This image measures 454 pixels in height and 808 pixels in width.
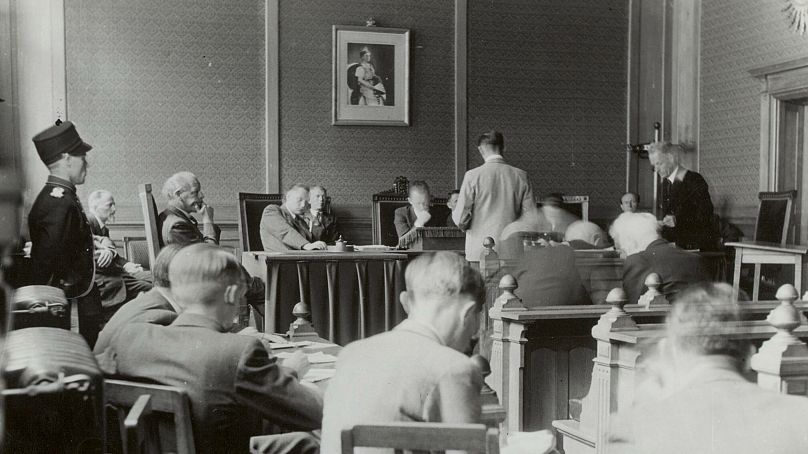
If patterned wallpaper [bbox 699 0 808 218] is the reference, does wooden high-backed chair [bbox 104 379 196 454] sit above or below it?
below

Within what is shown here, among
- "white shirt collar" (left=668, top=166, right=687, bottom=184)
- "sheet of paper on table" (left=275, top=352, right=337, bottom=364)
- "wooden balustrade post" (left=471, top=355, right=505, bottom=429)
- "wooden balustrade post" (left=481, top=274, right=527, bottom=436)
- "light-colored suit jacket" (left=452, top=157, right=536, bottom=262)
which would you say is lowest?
"wooden balustrade post" (left=481, top=274, right=527, bottom=436)

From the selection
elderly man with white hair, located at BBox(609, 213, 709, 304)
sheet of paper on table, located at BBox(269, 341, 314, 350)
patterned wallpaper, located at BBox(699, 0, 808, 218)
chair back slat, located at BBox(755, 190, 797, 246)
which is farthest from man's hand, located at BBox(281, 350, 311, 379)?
patterned wallpaper, located at BBox(699, 0, 808, 218)

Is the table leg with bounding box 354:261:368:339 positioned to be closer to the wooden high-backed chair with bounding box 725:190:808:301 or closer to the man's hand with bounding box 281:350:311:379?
the wooden high-backed chair with bounding box 725:190:808:301

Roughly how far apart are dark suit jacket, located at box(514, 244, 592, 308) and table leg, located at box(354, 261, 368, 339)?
5.73ft

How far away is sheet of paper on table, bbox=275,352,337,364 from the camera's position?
264 centimetres

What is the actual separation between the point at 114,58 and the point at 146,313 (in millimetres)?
6086

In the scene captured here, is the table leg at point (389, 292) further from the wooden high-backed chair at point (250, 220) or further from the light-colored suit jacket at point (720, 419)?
the light-colored suit jacket at point (720, 419)

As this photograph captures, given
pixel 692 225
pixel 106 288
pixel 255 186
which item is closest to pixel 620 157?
pixel 692 225

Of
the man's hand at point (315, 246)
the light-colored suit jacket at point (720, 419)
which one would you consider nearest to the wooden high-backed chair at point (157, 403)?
the light-colored suit jacket at point (720, 419)

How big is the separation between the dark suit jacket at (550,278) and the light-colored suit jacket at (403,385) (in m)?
2.24

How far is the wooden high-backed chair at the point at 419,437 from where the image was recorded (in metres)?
1.34

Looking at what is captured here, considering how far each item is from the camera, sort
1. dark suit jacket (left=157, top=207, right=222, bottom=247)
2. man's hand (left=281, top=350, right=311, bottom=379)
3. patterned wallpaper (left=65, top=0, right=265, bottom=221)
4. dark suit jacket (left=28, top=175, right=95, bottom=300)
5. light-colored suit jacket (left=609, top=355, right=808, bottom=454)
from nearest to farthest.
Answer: light-colored suit jacket (left=609, top=355, right=808, bottom=454)
man's hand (left=281, top=350, right=311, bottom=379)
dark suit jacket (left=28, top=175, right=95, bottom=300)
dark suit jacket (left=157, top=207, right=222, bottom=247)
patterned wallpaper (left=65, top=0, right=265, bottom=221)

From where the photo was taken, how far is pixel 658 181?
9.10m

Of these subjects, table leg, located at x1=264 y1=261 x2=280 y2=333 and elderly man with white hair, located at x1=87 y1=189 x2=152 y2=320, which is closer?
elderly man with white hair, located at x1=87 y1=189 x2=152 y2=320
